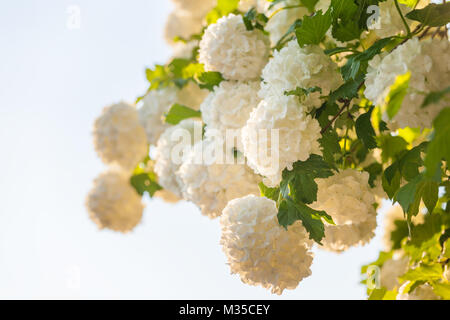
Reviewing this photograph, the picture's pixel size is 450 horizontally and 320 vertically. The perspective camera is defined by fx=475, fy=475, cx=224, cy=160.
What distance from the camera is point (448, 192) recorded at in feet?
3.11

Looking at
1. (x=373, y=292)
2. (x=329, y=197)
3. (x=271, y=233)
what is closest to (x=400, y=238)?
(x=373, y=292)

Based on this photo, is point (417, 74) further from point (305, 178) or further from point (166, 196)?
point (166, 196)

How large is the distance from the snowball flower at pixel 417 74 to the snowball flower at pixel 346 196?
10.4 inches

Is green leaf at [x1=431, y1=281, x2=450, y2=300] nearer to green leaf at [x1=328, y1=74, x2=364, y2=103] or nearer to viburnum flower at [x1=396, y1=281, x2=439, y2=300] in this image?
viburnum flower at [x1=396, y1=281, x2=439, y2=300]

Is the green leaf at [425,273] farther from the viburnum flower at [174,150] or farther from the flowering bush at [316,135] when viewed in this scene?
the viburnum flower at [174,150]

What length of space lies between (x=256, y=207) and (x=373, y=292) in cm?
49

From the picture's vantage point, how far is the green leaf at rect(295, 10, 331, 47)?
83 cm

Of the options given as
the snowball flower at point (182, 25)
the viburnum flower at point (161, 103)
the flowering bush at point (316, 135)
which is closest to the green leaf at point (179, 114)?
the flowering bush at point (316, 135)

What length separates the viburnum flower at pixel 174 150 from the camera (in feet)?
4.17

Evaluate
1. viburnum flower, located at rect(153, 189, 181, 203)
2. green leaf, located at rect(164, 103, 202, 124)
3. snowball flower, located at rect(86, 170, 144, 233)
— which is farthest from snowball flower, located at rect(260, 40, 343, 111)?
snowball flower, located at rect(86, 170, 144, 233)
